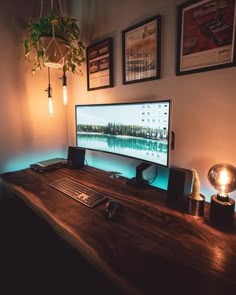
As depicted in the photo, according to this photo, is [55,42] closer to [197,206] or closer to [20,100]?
[20,100]

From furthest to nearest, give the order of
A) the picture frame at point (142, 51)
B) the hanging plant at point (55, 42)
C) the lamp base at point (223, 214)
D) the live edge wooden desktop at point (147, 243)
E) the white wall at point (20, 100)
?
the white wall at point (20, 100), the hanging plant at point (55, 42), the picture frame at point (142, 51), the lamp base at point (223, 214), the live edge wooden desktop at point (147, 243)

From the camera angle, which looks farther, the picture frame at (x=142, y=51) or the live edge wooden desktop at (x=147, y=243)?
the picture frame at (x=142, y=51)

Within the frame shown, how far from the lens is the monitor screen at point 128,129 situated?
39.6 inches

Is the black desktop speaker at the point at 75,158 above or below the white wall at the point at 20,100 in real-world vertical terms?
below

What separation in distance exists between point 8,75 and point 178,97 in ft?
4.28

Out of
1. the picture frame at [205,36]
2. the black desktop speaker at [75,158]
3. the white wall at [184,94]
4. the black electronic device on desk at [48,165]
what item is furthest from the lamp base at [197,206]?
the black electronic device on desk at [48,165]

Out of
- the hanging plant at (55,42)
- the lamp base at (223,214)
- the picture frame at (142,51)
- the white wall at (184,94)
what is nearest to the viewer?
the lamp base at (223,214)

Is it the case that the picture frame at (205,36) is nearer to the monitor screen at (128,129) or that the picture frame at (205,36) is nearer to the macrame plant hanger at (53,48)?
the monitor screen at (128,129)

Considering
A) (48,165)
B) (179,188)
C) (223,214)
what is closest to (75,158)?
(48,165)

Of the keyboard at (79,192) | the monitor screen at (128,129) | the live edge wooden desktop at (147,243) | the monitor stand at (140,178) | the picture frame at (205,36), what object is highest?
the picture frame at (205,36)

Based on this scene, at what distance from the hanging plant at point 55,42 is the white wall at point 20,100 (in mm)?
101

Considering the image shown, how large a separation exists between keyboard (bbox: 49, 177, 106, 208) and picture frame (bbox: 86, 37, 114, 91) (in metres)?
0.77

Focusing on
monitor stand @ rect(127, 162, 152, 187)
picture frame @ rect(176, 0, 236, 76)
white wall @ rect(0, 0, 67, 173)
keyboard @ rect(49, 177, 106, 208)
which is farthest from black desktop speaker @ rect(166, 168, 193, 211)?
white wall @ rect(0, 0, 67, 173)

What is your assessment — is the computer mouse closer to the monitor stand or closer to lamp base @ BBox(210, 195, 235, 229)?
the monitor stand
